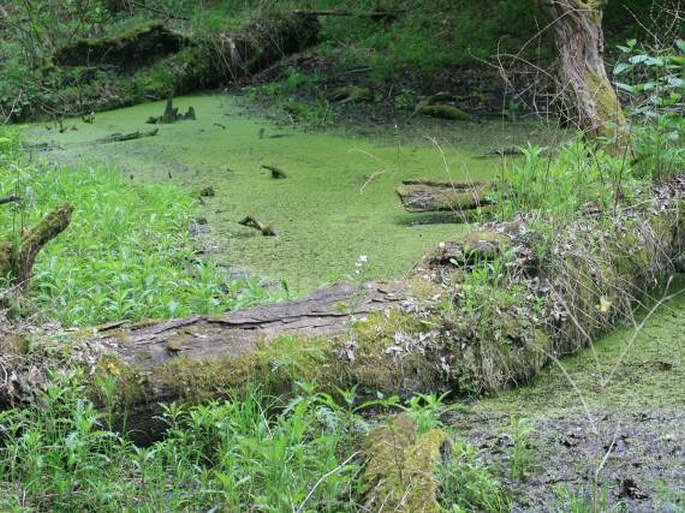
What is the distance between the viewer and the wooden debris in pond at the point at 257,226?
19.2 ft

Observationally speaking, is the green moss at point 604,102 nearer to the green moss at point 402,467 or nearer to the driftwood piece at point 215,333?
the driftwood piece at point 215,333

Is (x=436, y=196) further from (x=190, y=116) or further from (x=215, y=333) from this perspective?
(x=190, y=116)

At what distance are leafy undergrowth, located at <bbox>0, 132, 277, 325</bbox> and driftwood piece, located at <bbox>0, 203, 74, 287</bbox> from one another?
0.48ft

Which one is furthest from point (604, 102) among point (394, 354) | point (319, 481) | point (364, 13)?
point (364, 13)

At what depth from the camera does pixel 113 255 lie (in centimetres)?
520

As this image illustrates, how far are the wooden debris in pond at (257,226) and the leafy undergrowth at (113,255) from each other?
359mm

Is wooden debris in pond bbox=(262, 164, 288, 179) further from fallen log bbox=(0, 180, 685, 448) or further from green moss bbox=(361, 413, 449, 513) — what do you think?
green moss bbox=(361, 413, 449, 513)

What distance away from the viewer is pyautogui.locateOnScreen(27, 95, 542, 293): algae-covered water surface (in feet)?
17.7

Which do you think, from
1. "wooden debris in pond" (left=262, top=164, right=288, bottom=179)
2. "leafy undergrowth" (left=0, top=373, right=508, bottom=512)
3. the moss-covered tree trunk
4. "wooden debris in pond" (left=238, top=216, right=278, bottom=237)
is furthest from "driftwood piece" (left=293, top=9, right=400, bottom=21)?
"leafy undergrowth" (left=0, top=373, right=508, bottom=512)

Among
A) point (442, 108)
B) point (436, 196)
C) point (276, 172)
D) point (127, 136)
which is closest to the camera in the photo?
point (436, 196)

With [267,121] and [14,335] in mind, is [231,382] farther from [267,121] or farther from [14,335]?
[267,121]

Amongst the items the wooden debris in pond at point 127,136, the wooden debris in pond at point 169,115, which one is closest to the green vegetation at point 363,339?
the wooden debris in pond at point 127,136

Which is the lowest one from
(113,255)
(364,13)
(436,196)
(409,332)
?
(364,13)

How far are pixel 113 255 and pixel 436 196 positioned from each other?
2.00 meters
